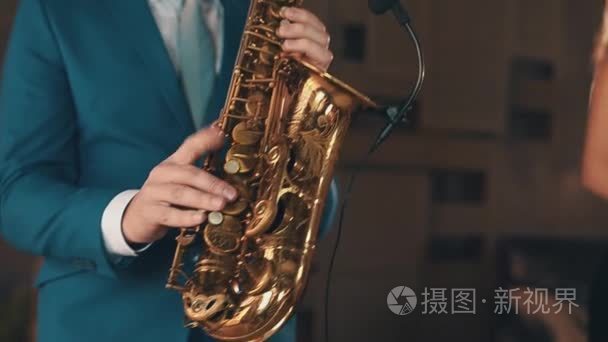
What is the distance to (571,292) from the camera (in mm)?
1953

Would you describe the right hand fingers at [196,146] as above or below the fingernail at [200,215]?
above

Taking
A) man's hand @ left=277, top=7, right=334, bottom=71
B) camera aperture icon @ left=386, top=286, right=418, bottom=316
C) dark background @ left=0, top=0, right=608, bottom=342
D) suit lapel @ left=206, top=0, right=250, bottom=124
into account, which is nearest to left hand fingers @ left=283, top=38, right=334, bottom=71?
man's hand @ left=277, top=7, right=334, bottom=71

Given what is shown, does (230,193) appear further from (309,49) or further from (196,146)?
(309,49)

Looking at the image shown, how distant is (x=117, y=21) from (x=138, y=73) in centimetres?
7

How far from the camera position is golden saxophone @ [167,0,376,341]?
2.98 ft

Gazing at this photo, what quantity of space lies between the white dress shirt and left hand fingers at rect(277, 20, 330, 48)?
12 centimetres

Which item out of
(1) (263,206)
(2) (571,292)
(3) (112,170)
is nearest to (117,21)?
(3) (112,170)

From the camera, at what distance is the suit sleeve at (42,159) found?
896mm

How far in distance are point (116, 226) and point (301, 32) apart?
296 mm

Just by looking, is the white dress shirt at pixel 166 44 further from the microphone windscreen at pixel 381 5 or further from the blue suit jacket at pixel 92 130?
the microphone windscreen at pixel 381 5

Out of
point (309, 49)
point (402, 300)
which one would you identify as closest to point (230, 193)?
point (309, 49)

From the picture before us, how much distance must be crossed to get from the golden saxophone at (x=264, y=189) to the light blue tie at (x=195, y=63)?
0.05 meters

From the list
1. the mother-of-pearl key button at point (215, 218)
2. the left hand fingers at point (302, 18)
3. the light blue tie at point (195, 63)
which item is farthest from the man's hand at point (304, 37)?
the mother-of-pearl key button at point (215, 218)

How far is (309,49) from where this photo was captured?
0.94 metres
